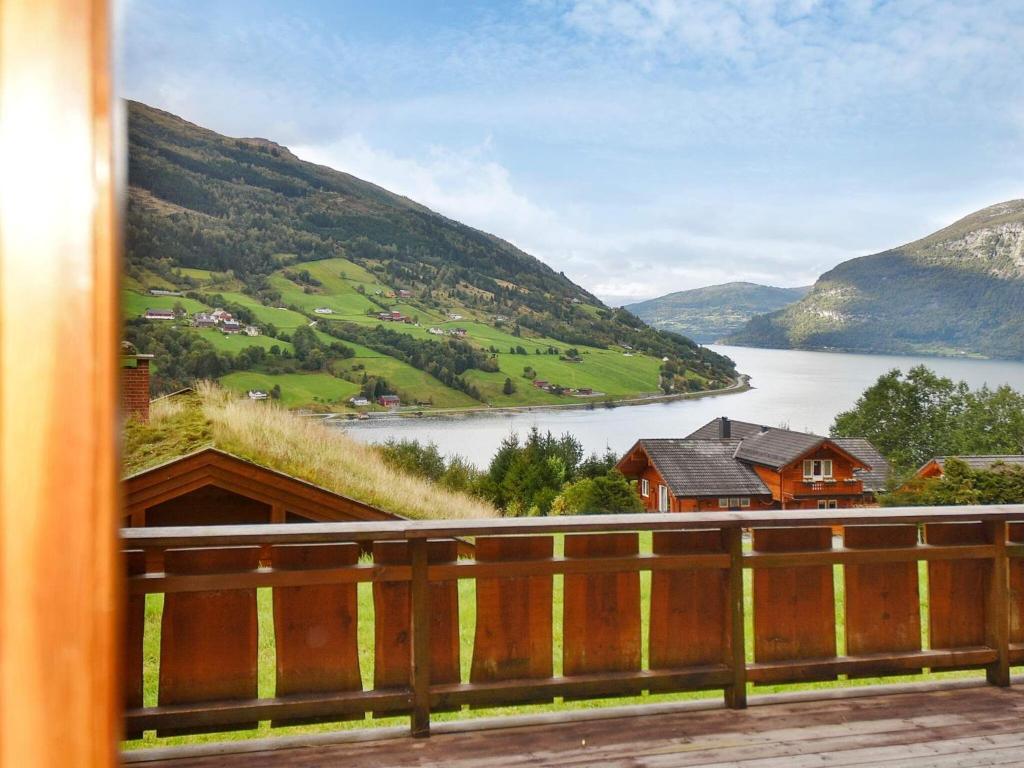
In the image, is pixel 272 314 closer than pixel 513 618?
No

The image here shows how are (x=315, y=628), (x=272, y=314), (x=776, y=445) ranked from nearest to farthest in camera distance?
(x=315, y=628), (x=776, y=445), (x=272, y=314)

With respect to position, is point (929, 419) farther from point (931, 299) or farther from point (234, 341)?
point (234, 341)

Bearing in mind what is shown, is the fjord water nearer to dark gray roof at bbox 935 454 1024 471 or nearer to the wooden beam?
dark gray roof at bbox 935 454 1024 471

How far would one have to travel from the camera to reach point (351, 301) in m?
23.2

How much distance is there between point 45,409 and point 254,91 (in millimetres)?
27565

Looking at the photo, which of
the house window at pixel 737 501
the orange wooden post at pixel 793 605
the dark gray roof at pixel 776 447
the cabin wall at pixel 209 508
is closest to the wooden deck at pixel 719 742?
the orange wooden post at pixel 793 605

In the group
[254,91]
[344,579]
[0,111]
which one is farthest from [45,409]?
[254,91]

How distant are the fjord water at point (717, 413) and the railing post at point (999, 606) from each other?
40.3ft

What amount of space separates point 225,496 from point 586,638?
16.4 ft

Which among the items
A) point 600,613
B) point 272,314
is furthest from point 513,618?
point 272,314

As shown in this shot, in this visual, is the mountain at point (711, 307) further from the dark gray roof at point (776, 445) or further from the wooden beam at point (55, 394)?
the wooden beam at point (55, 394)

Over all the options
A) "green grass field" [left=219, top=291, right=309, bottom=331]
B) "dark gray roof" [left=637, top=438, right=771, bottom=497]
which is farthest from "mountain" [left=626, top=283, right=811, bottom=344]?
"dark gray roof" [left=637, top=438, right=771, bottom=497]

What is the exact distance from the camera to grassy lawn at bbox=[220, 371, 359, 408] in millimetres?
16078

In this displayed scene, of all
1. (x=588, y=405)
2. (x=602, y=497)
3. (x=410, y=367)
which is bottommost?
(x=602, y=497)
